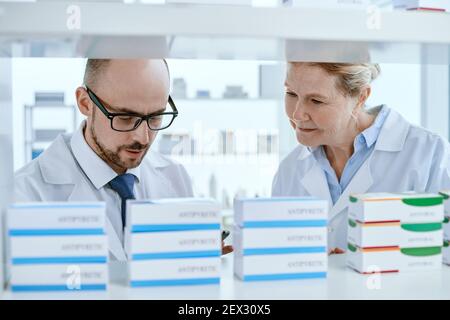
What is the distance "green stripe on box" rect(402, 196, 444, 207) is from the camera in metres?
1.14

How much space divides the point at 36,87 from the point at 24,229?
13.0 ft

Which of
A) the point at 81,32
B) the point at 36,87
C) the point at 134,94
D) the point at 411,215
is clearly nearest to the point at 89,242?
the point at 81,32

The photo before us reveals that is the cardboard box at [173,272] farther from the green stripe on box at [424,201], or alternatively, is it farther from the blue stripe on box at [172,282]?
the green stripe on box at [424,201]

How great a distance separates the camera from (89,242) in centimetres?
102

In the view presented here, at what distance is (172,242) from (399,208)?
48 cm

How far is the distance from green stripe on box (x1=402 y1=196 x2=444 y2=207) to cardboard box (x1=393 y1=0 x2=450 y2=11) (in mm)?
389

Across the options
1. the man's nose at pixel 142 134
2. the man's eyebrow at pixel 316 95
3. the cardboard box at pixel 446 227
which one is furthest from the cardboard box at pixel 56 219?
the man's eyebrow at pixel 316 95

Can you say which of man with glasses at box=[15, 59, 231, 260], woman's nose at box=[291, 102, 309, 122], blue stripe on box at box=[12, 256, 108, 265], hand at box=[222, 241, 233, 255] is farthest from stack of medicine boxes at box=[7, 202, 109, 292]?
woman's nose at box=[291, 102, 309, 122]

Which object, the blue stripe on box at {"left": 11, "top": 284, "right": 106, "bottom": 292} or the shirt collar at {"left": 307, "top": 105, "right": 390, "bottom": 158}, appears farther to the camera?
the shirt collar at {"left": 307, "top": 105, "right": 390, "bottom": 158}

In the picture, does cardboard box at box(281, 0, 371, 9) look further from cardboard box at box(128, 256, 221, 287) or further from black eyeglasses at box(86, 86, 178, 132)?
black eyeglasses at box(86, 86, 178, 132)

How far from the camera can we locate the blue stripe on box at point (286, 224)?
1.08 metres

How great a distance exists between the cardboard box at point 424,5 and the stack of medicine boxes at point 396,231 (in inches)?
15.1
